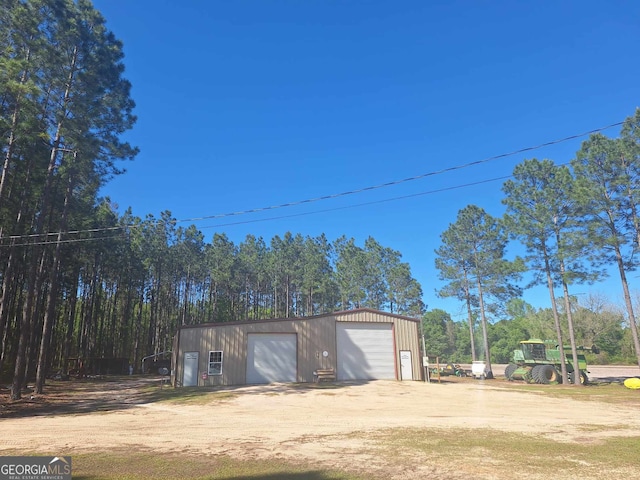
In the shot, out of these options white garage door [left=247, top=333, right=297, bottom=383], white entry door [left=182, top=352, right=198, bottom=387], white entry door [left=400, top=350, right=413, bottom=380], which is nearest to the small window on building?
white entry door [left=182, top=352, right=198, bottom=387]

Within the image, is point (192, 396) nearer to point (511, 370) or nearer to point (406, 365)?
point (406, 365)

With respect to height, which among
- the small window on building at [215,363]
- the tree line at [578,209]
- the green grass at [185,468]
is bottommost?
the green grass at [185,468]

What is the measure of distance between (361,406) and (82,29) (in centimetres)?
2041

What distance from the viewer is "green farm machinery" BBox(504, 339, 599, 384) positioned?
23844 millimetres

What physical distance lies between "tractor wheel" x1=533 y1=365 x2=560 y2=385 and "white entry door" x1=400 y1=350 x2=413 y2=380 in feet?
24.8

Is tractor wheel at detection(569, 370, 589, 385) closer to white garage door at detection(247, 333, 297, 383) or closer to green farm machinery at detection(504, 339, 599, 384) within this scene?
green farm machinery at detection(504, 339, 599, 384)

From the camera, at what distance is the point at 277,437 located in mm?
8648

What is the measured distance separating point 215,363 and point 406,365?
38.8ft

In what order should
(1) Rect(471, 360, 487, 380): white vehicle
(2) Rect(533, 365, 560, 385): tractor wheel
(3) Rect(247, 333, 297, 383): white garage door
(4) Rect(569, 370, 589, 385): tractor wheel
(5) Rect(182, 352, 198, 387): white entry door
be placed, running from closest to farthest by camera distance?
(5) Rect(182, 352, 198, 387): white entry door → (3) Rect(247, 333, 297, 383): white garage door → (4) Rect(569, 370, 589, 385): tractor wheel → (2) Rect(533, 365, 560, 385): tractor wheel → (1) Rect(471, 360, 487, 380): white vehicle

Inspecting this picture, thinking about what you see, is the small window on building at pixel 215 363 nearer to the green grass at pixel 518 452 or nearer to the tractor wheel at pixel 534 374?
the green grass at pixel 518 452

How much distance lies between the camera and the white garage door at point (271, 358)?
22.9 m

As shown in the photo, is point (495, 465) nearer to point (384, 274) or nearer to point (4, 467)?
point (4, 467)

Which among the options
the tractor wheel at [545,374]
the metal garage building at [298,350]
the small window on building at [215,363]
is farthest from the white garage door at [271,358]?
the tractor wheel at [545,374]

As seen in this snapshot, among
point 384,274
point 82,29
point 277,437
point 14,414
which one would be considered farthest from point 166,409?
point 384,274
